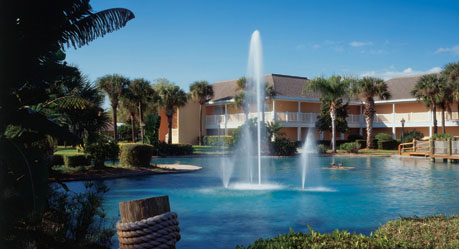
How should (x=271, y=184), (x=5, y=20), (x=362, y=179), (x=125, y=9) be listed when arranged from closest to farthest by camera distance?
1. (x=5, y=20)
2. (x=125, y=9)
3. (x=271, y=184)
4. (x=362, y=179)

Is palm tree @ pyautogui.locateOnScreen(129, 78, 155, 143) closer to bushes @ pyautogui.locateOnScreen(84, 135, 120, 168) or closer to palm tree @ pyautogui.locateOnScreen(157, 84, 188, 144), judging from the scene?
palm tree @ pyautogui.locateOnScreen(157, 84, 188, 144)

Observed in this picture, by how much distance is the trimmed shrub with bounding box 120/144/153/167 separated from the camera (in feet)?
69.0

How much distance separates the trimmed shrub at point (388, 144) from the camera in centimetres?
4044

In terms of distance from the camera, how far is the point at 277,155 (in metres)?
34.2

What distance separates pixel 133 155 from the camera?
69.2ft

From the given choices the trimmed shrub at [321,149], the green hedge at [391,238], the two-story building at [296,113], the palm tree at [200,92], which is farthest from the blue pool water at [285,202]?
the palm tree at [200,92]

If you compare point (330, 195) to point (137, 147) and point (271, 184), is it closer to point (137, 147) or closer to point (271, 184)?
point (271, 184)

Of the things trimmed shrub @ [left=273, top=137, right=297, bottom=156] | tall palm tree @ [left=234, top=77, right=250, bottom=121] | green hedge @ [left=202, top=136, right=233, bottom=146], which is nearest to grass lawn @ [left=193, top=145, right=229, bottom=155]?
green hedge @ [left=202, top=136, right=233, bottom=146]

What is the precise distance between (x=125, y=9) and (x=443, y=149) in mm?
26250

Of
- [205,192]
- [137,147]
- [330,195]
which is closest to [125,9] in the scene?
[205,192]

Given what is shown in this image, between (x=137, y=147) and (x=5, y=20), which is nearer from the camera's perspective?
(x=5, y=20)

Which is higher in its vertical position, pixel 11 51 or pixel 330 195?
pixel 11 51

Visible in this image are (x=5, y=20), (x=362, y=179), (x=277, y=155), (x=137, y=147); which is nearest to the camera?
(x=5, y=20)

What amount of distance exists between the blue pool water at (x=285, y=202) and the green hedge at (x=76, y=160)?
334 cm
